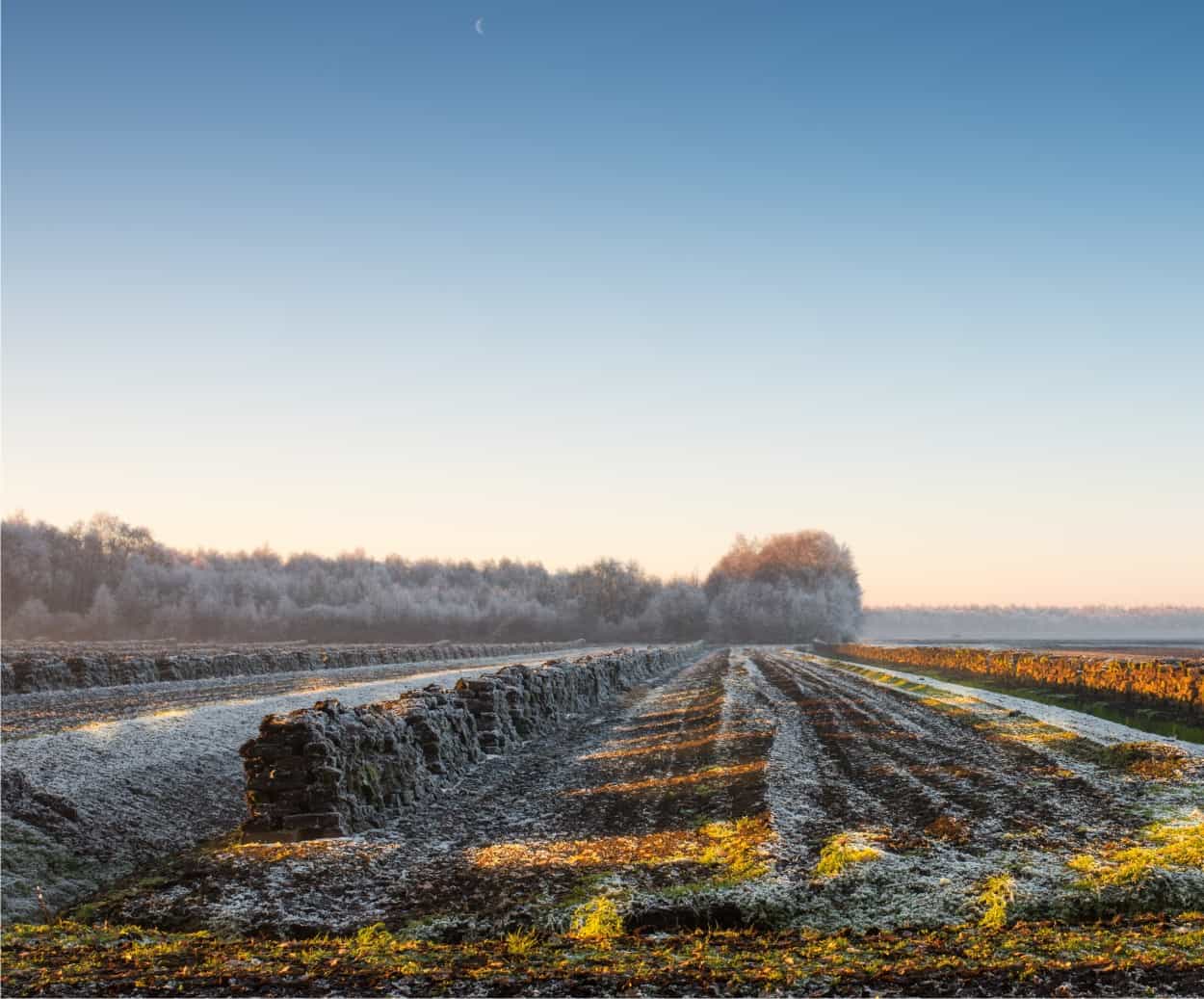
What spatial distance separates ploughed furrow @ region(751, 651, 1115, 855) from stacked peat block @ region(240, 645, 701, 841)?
24.6ft

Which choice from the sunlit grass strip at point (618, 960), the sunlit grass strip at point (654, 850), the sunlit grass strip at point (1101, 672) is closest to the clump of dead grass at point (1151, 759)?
the sunlit grass strip at point (618, 960)

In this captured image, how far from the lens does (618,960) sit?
26.6 feet

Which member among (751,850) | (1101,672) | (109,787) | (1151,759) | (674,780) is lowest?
(1101,672)

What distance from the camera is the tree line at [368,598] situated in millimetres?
120250

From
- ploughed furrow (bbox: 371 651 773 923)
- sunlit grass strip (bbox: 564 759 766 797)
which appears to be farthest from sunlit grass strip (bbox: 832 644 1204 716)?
sunlit grass strip (bbox: 564 759 766 797)

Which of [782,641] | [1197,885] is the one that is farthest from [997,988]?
[782,641]

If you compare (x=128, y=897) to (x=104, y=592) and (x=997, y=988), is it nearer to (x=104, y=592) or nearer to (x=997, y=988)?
(x=997, y=988)

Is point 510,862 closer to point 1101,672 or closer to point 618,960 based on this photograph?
point 618,960

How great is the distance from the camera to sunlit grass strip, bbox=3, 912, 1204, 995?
24.6 ft


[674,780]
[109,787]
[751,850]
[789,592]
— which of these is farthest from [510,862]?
[789,592]

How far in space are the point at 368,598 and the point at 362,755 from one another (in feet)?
460

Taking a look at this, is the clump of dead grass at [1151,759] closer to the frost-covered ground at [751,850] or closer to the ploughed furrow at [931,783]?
the frost-covered ground at [751,850]

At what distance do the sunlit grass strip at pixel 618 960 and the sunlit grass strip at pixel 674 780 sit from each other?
7.25 meters

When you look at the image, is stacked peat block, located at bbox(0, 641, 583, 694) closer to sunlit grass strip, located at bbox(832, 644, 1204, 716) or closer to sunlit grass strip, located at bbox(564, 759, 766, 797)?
sunlit grass strip, located at bbox(564, 759, 766, 797)
